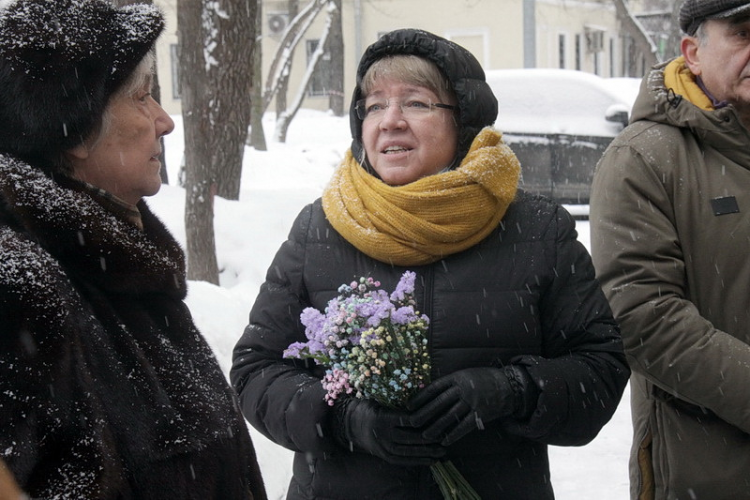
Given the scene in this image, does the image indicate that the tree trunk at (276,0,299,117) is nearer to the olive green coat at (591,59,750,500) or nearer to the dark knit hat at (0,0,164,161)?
the olive green coat at (591,59,750,500)

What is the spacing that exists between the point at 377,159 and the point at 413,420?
0.87m

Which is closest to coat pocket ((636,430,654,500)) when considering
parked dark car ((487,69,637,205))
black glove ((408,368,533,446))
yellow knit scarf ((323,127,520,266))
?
black glove ((408,368,533,446))

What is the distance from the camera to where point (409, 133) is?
2703mm

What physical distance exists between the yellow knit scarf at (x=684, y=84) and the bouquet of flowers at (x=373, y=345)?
3.96ft

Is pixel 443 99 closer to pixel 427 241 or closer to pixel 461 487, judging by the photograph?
pixel 427 241

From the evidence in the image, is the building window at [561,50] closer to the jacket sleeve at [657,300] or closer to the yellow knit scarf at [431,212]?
the jacket sleeve at [657,300]

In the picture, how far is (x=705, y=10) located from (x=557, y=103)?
7.92 meters

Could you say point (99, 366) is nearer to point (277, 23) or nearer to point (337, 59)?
point (337, 59)

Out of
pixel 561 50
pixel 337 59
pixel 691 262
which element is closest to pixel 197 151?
pixel 691 262

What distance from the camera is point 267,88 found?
2066cm

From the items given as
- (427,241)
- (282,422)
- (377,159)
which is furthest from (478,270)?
(282,422)

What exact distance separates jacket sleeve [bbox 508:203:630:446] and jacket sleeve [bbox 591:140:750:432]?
155mm

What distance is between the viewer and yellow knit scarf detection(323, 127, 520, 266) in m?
2.56

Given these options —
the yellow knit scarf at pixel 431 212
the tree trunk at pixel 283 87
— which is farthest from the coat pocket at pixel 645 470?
the tree trunk at pixel 283 87
